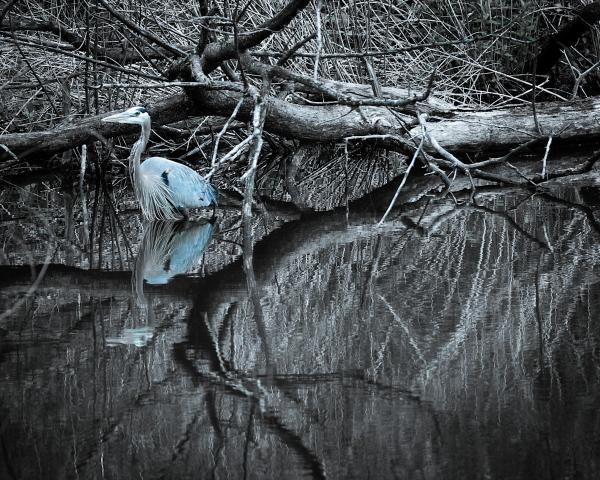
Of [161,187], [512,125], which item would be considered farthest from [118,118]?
[512,125]

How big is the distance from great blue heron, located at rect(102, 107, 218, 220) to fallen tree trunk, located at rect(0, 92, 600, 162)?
0.32 meters

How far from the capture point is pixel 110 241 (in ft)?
17.9

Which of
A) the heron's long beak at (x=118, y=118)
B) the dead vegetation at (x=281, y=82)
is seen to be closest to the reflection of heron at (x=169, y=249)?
the dead vegetation at (x=281, y=82)

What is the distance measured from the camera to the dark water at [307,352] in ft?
8.52

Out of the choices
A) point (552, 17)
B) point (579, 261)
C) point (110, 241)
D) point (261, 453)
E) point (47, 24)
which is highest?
point (552, 17)

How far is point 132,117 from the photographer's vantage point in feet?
21.5

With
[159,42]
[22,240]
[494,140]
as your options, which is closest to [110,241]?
[22,240]

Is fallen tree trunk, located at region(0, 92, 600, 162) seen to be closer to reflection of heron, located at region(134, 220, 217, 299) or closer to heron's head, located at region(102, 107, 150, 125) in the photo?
heron's head, located at region(102, 107, 150, 125)

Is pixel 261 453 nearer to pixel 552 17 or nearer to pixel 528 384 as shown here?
pixel 528 384

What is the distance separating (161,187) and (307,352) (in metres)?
3.28

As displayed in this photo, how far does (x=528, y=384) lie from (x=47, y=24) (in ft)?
19.5

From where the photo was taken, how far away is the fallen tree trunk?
6.74 m

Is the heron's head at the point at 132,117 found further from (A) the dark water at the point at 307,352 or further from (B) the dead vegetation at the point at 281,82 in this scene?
(A) the dark water at the point at 307,352

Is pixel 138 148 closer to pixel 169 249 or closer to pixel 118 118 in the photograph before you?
pixel 118 118
